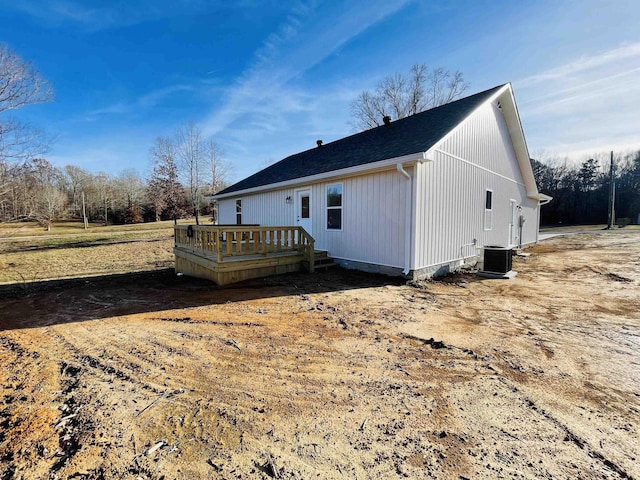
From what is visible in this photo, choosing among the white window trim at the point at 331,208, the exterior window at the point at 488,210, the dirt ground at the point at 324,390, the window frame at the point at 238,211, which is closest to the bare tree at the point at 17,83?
the window frame at the point at 238,211

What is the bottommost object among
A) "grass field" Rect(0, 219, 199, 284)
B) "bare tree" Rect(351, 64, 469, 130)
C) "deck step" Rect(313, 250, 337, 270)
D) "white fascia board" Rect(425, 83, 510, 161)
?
"grass field" Rect(0, 219, 199, 284)

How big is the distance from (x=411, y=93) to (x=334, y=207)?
18.2 m

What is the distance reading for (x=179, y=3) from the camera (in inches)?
297

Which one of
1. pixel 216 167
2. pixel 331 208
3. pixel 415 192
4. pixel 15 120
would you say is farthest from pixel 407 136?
pixel 216 167

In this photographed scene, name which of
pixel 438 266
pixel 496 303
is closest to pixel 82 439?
pixel 496 303

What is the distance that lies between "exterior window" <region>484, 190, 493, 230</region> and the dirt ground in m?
5.03

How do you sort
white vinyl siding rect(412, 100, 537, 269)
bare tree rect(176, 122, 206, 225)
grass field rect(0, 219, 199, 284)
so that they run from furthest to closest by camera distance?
1. bare tree rect(176, 122, 206, 225)
2. grass field rect(0, 219, 199, 284)
3. white vinyl siding rect(412, 100, 537, 269)

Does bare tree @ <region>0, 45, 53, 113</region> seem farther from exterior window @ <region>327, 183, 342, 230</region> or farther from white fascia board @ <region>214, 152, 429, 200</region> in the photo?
exterior window @ <region>327, 183, 342, 230</region>

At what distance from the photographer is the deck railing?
22.3 ft

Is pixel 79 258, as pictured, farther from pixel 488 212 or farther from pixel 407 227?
pixel 488 212

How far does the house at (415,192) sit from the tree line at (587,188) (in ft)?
117

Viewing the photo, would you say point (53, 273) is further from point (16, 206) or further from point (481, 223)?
point (481, 223)

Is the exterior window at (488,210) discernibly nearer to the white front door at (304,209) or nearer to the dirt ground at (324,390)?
the dirt ground at (324,390)

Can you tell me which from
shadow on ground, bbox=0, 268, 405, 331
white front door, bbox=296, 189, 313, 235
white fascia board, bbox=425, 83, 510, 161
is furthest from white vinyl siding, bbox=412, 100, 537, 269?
white front door, bbox=296, 189, 313, 235
